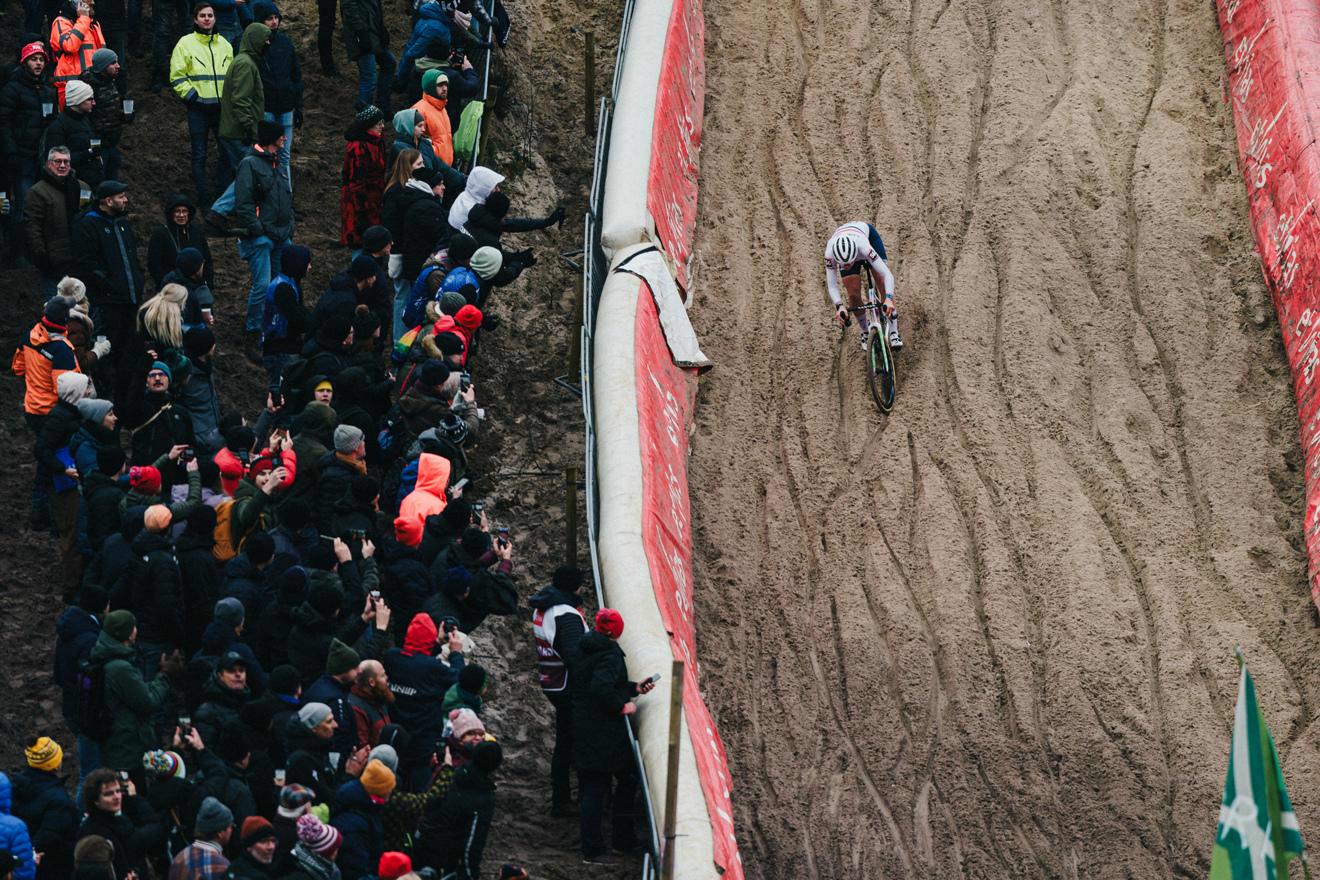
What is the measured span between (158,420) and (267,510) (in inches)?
50.4

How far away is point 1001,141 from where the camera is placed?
1933 centimetres

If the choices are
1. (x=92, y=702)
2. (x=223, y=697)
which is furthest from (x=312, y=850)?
(x=92, y=702)

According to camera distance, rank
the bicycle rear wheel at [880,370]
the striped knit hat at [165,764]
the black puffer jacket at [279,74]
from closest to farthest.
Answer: the striped knit hat at [165,764] < the black puffer jacket at [279,74] < the bicycle rear wheel at [880,370]

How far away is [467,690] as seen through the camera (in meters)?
10.9

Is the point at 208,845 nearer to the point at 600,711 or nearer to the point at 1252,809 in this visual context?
the point at 600,711

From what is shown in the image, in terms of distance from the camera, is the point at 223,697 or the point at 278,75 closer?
the point at 223,697

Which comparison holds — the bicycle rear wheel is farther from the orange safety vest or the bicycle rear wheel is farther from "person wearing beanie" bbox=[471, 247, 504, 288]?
the orange safety vest

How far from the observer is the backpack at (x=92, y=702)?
421 inches

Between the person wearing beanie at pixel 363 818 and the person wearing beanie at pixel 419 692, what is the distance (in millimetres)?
1003

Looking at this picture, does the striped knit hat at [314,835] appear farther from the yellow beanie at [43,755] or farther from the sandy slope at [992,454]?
the sandy slope at [992,454]

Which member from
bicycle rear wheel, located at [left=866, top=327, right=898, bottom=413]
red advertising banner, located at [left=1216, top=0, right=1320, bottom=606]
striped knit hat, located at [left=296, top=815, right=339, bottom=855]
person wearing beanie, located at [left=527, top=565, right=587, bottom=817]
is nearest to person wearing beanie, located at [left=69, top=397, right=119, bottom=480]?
person wearing beanie, located at [left=527, top=565, right=587, bottom=817]

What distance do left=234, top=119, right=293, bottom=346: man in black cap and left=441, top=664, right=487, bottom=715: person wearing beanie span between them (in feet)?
17.9

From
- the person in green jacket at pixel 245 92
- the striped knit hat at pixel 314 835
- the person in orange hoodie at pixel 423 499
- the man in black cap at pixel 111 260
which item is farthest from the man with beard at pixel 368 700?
the person in green jacket at pixel 245 92

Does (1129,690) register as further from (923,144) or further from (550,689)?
(923,144)
